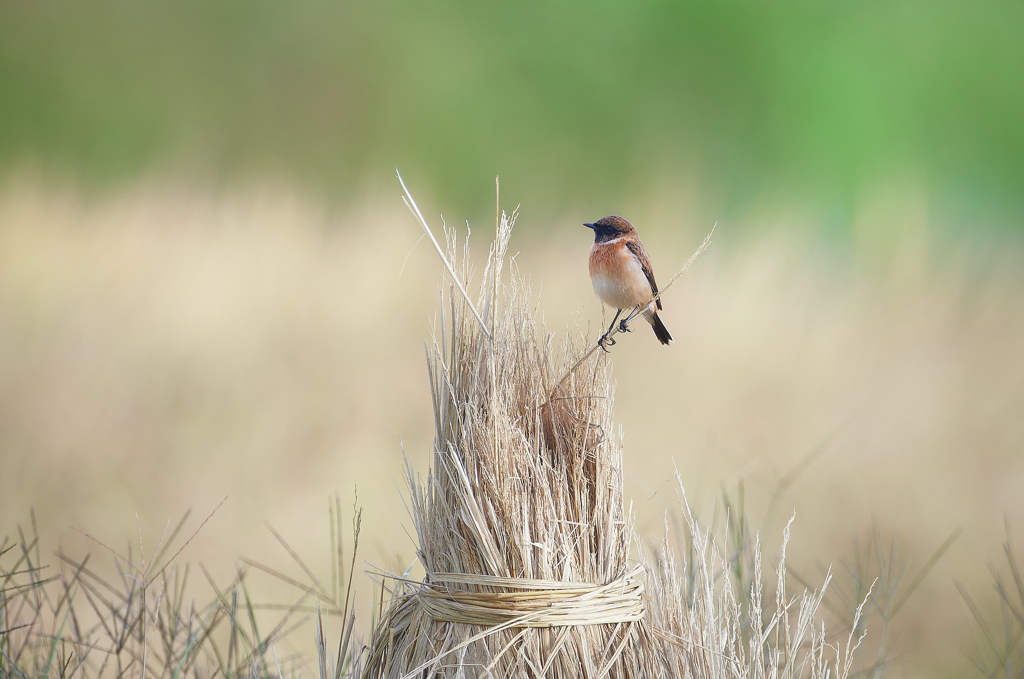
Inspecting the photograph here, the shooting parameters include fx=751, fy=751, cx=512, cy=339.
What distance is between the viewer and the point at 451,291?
3.82 feet

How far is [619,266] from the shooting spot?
1.36 meters

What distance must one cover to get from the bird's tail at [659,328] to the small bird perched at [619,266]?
9 centimetres

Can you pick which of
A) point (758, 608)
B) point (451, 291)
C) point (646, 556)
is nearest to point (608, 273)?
point (451, 291)

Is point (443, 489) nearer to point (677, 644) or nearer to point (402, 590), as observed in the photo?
point (402, 590)

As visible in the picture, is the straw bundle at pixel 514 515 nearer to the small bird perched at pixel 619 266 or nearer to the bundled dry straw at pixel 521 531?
the bundled dry straw at pixel 521 531

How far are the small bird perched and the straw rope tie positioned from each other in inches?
17.4

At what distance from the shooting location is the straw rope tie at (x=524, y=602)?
1.04 meters

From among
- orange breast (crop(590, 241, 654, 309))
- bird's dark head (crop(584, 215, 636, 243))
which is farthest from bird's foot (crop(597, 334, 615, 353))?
bird's dark head (crop(584, 215, 636, 243))

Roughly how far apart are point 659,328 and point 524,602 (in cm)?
70

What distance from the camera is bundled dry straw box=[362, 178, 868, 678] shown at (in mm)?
1062

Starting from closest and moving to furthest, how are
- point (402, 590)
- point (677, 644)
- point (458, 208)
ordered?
1. point (677, 644)
2. point (402, 590)
3. point (458, 208)

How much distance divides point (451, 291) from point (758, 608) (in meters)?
0.70

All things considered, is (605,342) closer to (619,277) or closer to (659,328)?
(619,277)

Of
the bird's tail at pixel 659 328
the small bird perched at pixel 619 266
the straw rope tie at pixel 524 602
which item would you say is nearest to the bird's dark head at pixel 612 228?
the small bird perched at pixel 619 266
